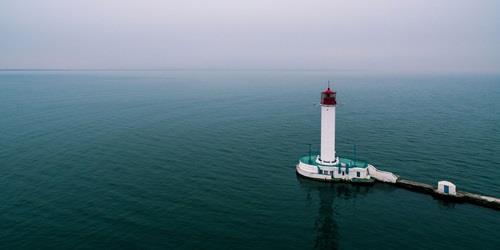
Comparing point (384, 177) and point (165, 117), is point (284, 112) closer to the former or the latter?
point (165, 117)

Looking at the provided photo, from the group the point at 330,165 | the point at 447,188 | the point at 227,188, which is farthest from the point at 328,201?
the point at 447,188

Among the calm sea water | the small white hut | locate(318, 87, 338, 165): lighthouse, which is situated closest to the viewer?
the calm sea water

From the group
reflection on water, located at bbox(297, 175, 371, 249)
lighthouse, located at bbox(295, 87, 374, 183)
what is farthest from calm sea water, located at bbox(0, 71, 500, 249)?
lighthouse, located at bbox(295, 87, 374, 183)

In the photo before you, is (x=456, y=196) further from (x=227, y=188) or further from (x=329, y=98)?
(x=227, y=188)

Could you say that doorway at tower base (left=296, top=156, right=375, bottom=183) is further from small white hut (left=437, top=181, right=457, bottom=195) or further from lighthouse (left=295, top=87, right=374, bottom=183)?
small white hut (left=437, top=181, right=457, bottom=195)

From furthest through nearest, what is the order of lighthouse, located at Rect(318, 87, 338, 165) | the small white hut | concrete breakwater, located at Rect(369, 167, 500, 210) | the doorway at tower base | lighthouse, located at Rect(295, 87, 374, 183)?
lighthouse, located at Rect(318, 87, 338, 165) → lighthouse, located at Rect(295, 87, 374, 183) → the doorway at tower base → the small white hut → concrete breakwater, located at Rect(369, 167, 500, 210)

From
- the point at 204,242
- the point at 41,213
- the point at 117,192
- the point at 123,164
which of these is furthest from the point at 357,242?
the point at 123,164
